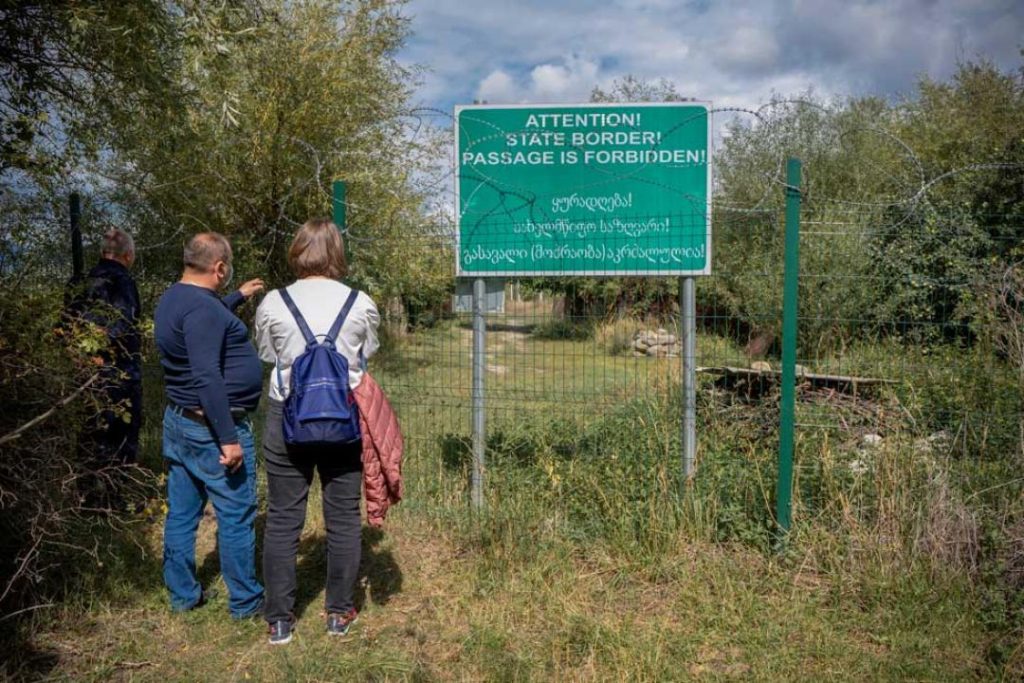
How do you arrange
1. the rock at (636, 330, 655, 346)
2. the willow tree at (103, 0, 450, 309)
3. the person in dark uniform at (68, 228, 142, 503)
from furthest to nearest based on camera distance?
1. the willow tree at (103, 0, 450, 309)
2. the rock at (636, 330, 655, 346)
3. the person in dark uniform at (68, 228, 142, 503)

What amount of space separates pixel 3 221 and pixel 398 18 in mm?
7539

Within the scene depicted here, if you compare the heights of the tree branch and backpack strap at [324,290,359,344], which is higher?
backpack strap at [324,290,359,344]

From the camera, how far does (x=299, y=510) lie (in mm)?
3752

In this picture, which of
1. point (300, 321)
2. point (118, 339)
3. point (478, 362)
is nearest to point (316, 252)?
point (300, 321)

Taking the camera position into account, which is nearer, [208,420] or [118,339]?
[208,420]

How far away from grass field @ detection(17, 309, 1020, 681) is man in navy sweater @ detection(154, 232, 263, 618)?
0.99ft

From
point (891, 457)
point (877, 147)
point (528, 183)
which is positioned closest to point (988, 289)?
point (891, 457)

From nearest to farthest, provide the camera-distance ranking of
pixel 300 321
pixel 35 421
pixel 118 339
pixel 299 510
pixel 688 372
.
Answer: pixel 35 421 < pixel 300 321 < pixel 299 510 < pixel 688 372 < pixel 118 339

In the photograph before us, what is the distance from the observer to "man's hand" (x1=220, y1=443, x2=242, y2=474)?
3.74 m

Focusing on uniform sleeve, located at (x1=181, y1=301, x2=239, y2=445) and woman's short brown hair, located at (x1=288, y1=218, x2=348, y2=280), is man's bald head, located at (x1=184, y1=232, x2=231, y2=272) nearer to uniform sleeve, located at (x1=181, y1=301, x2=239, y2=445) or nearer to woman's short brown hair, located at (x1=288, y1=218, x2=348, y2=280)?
uniform sleeve, located at (x1=181, y1=301, x2=239, y2=445)

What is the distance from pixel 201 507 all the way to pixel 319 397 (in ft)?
3.74

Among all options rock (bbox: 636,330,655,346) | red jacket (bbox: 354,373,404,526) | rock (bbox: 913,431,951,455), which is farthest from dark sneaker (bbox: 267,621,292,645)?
rock (bbox: 636,330,655,346)

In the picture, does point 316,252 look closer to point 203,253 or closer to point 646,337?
point 203,253

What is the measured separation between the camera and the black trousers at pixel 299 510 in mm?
3656
